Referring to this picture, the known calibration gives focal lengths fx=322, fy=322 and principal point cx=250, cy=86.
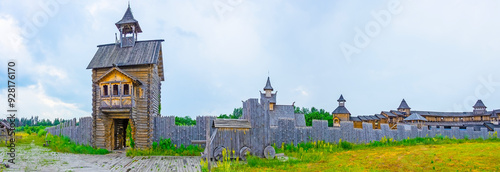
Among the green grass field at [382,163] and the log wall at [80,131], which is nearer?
the green grass field at [382,163]

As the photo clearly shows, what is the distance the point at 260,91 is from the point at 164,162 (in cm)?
3526

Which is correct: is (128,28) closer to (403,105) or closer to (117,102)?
(117,102)

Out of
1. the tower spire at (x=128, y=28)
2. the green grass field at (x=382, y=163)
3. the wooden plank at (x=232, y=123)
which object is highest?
the tower spire at (x=128, y=28)

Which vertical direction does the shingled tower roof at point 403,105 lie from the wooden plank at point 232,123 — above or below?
above

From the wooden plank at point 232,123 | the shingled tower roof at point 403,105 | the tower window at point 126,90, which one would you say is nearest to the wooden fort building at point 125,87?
the tower window at point 126,90

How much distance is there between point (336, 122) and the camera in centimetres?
5350

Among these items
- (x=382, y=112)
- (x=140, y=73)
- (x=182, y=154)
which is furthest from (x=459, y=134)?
(x=382, y=112)

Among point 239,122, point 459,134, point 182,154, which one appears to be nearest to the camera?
point 239,122

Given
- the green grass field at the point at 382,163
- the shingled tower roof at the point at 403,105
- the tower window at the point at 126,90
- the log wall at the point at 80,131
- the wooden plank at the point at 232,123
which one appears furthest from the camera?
the shingled tower roof at the point at 403,105

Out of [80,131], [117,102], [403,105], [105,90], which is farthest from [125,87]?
[403,105]

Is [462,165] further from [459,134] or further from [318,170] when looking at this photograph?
[459,134]

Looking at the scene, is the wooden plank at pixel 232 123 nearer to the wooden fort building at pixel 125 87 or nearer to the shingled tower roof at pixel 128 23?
the wooden fort building at pixel 125 87

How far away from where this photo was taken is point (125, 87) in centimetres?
2116

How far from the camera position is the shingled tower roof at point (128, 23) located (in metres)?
23.5
